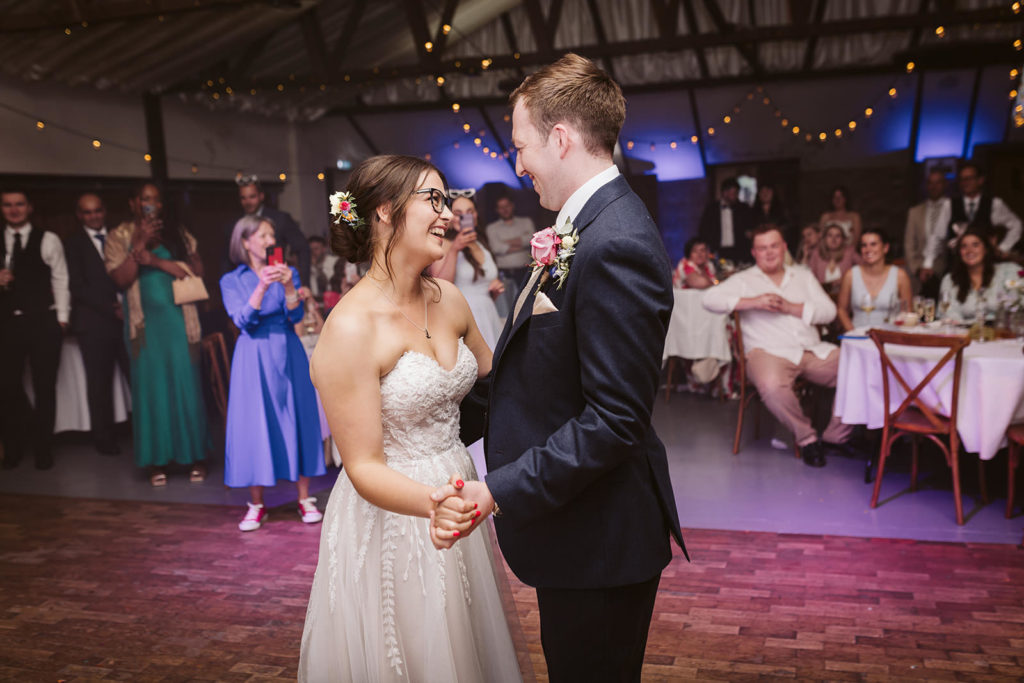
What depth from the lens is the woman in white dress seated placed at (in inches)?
167

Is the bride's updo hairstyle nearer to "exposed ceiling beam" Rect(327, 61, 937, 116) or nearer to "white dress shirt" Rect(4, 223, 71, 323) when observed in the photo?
Answer: "white dress shirt" Rect(4, 223, 71, 323)

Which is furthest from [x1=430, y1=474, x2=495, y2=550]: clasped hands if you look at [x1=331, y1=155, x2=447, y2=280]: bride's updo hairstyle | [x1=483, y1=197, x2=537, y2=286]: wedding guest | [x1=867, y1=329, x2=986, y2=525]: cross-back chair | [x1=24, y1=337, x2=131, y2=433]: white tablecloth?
[x1=483, y1=197, x2=537, y2=286]: wedding guest

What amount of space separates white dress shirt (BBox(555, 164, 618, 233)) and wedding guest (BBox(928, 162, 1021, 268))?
5.92m

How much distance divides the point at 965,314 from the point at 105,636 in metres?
4.60

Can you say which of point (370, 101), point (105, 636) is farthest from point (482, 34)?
point (105, 636)

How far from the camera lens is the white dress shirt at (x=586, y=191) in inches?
58.2

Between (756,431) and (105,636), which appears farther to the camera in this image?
(756,431)

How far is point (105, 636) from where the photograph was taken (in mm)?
3029

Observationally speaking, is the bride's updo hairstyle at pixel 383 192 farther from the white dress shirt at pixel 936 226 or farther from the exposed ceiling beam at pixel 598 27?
the exposed ceiling beam at pixel 598 27

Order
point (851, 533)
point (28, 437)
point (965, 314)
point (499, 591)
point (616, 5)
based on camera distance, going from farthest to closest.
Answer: point (616, 5)
point (28, 437)
point (965, 314)
point (851, 533)
point (499, 591)

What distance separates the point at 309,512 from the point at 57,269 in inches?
121

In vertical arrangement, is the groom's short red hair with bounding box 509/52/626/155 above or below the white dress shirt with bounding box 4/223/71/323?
above

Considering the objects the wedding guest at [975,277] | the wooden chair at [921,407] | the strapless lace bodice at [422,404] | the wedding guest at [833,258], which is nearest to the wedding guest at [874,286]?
the wedding guest at [975,277]

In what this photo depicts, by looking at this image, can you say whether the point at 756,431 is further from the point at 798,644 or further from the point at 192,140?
the point at 192,140
